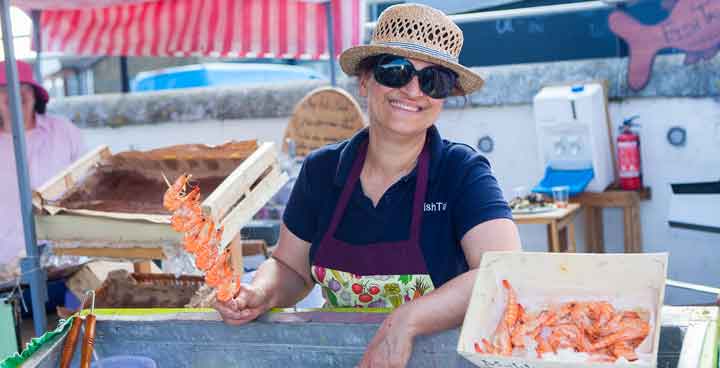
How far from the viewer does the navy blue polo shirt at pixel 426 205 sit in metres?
2.09

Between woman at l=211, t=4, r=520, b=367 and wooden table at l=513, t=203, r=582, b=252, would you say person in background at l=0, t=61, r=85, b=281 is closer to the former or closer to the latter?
wooden table at l=513, t=203, r=582, b=252

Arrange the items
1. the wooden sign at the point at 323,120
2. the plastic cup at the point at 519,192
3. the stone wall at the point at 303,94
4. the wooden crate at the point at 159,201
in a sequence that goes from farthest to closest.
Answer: the plastic cup at the point at 519,192 → the stone wall at the point at 303,94 → the wooden sign at the point at 323,120 → the wooden crate at the point at 159,201

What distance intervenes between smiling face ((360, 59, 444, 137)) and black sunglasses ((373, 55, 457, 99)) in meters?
0.01

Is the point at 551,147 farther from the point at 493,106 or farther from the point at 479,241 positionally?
the point at 479,241

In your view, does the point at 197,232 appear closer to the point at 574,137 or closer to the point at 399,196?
the point at 399,196

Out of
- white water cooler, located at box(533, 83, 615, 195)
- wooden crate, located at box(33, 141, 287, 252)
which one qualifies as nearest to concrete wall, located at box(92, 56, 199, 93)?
white water cooler, located at box(533, 83, 615, 195)

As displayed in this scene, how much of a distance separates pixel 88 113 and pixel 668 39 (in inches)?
185

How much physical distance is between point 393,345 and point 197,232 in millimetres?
480

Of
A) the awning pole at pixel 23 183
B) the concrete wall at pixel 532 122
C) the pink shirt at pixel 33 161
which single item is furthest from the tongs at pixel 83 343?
the concrete wall at pixel 532 122

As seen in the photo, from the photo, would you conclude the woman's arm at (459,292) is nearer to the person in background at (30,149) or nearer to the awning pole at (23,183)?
the awning pole at (23,183)

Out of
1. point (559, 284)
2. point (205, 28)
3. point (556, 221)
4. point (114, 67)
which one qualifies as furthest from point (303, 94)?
point (114, 67)

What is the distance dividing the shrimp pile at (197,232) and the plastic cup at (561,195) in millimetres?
3584

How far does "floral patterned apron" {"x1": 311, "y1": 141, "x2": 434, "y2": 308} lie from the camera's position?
7.16ft

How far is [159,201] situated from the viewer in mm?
3840
